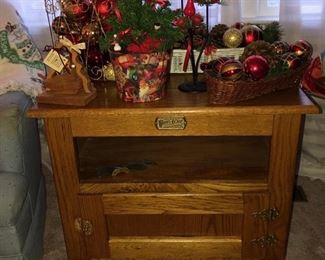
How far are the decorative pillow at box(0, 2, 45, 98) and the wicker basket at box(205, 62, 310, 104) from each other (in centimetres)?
60

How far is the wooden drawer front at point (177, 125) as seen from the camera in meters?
1.02

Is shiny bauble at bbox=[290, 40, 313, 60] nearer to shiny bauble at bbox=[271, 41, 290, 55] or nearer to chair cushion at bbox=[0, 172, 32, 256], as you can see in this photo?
shiny bauble at bbox=[271, 41, 290, 55]

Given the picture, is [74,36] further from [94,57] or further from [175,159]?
[175,159]

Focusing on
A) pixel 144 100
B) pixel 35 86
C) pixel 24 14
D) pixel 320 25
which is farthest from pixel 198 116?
pixel 24 14

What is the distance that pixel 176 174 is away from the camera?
3.77ft

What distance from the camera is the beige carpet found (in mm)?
1320

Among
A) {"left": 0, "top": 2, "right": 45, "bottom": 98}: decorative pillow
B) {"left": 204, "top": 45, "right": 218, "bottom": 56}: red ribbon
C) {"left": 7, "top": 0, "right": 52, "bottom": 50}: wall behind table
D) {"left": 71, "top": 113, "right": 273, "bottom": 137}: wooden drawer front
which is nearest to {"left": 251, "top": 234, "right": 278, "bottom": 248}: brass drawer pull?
{"left": 71, "top": 113, "right": 273, "bottom": 137}: wooden drawer front

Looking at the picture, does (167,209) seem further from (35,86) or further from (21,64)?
(21,64)

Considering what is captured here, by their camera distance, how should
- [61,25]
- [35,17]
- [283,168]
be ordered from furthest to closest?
1. [35,17]
2. [61,25]
3. [283,168]

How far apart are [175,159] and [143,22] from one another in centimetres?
44

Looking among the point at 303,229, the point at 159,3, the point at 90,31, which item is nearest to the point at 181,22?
the point at 159,3

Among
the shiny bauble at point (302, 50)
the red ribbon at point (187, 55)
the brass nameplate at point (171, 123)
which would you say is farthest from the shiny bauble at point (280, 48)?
the brass nameplate at point (171, 123)

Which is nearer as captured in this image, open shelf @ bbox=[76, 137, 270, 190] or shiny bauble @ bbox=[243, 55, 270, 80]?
shiny bauble @ bbox=[243, 55, 270, 80]

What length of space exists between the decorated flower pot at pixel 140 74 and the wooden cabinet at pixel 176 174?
3cm
